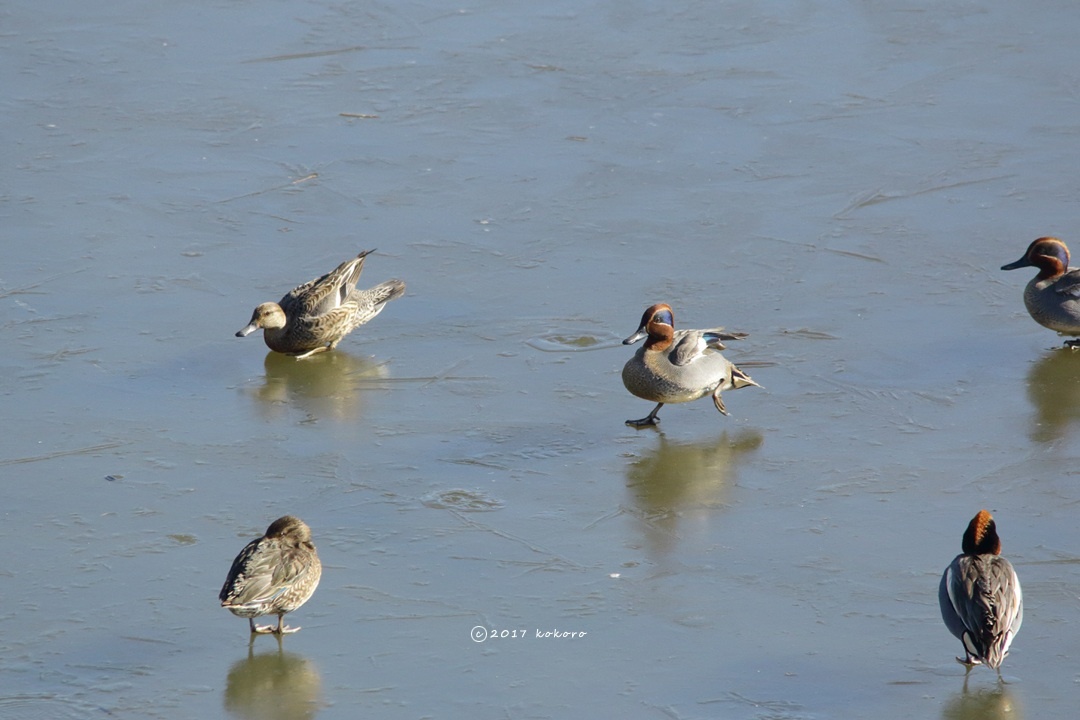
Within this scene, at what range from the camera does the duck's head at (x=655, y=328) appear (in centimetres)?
730

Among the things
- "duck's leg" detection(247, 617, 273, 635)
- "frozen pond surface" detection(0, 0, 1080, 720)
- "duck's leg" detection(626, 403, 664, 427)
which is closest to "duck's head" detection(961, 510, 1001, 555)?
"frozen pond surface" detection(0, 0, 1080, 720)

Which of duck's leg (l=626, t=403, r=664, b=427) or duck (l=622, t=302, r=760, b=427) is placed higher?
duck (l=622, t=302, r=760, b=427)

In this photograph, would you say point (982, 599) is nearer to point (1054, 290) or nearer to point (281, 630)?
point (281, 630)

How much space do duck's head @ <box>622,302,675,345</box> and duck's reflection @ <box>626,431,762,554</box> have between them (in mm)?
485

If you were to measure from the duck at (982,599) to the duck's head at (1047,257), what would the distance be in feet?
10.7

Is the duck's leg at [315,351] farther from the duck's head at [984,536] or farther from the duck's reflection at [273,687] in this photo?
the duck's head at [984,536]

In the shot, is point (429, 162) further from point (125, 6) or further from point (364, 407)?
point (125, 6)

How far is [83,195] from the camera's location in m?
9.88

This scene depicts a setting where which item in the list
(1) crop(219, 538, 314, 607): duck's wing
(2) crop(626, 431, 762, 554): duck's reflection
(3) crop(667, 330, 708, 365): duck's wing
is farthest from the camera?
(3) crop(667, 330, 708, 365): duck's wing

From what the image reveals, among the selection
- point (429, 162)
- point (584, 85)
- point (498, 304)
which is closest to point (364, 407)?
point (498, 304)

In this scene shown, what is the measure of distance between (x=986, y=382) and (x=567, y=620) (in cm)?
320

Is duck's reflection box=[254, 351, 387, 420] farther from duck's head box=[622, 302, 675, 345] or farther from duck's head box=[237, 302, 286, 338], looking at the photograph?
duck's head box=[622, 302, 675, 345]

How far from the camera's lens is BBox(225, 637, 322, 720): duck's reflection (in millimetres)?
4922

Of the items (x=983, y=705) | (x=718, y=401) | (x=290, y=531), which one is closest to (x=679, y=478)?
(x=718, y=401)
